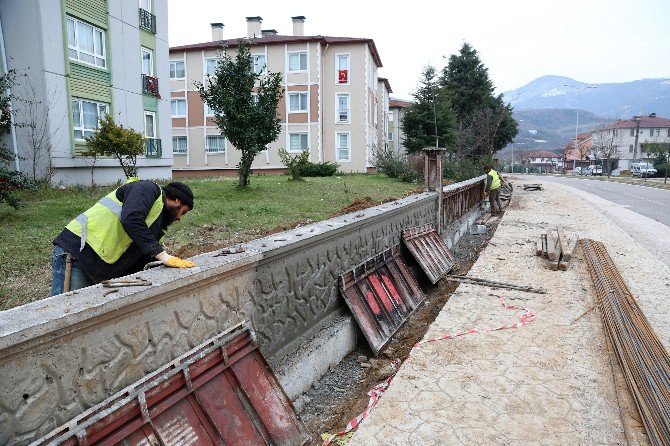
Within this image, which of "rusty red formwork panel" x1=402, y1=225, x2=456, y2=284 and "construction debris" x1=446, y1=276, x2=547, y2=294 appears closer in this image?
"construction debris" x1=446, y1=276, x2=547, y2=294

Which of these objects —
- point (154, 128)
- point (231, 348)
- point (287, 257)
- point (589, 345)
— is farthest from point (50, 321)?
point (154, 128)

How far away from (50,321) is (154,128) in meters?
21.3

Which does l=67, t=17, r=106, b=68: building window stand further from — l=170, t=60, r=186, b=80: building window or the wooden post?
l=170, t=60, r=186, b=80: building window

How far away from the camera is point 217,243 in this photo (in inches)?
297

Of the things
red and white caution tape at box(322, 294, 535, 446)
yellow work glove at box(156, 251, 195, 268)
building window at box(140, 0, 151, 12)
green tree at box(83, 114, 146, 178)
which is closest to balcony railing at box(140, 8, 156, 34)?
building window at box(140, 0, 151, 12)

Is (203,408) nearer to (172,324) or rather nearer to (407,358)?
(172,324)

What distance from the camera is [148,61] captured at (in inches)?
829

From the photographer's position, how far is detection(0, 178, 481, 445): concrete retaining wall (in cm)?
183

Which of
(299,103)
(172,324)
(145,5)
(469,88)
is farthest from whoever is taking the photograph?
(469,88)

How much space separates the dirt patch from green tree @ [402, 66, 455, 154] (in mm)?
22474

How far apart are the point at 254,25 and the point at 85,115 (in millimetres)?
22286

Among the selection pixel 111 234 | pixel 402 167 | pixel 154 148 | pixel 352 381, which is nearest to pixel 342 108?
pixel 402 167

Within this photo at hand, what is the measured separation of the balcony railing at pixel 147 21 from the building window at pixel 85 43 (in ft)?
8.63

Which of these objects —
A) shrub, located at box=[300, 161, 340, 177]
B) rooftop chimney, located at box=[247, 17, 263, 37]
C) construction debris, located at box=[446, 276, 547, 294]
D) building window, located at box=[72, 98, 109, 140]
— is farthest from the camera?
rooftop chimney, located at box=[247, 17, 263, 37]
